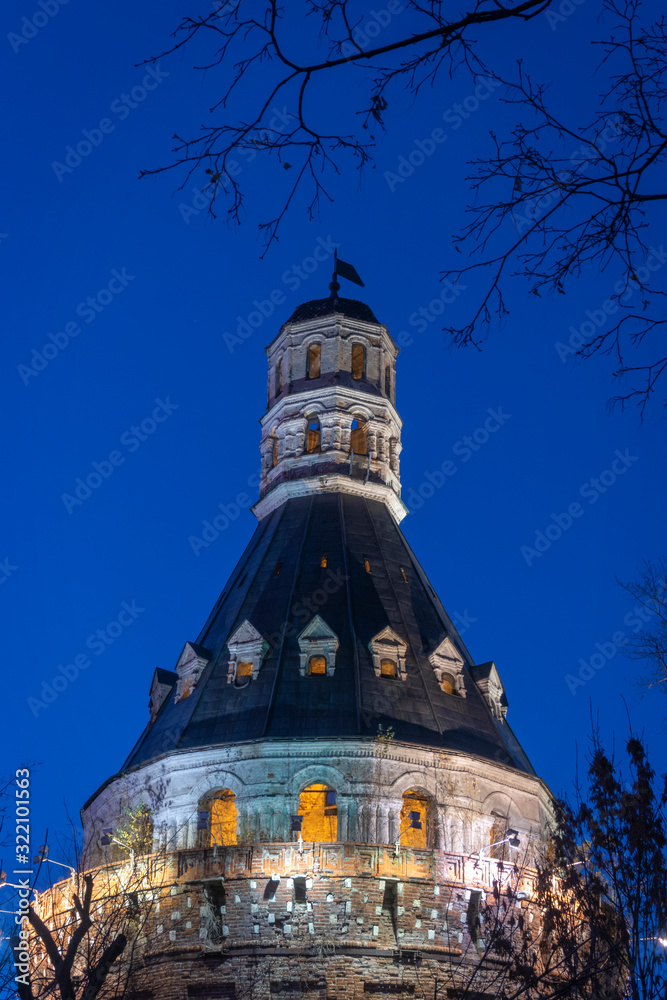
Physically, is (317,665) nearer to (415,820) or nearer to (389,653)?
(389,653)

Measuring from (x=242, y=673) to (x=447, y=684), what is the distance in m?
7.57

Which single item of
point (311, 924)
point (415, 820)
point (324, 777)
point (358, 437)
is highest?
point (358, 437)

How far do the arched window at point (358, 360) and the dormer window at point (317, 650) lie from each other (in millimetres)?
17392

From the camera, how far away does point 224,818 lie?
129ft

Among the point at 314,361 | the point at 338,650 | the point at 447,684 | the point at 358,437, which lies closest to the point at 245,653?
the point at 338,650

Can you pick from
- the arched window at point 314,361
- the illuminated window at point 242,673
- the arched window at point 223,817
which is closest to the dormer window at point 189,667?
the illuminated window at point 242,673

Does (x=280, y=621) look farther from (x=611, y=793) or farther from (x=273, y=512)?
(x=611, y=793)

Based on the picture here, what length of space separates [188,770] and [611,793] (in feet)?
69.8

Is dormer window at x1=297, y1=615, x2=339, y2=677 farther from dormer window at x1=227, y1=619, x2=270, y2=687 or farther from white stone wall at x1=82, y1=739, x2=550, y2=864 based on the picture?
white stone wall at x1=82, y1=739, x2=550, y2=864

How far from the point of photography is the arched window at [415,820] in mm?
37875

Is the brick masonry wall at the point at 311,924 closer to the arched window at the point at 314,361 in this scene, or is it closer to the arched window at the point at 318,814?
the arched window at the point at 318,814

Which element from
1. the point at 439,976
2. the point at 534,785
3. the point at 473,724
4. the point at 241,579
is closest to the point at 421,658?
the point at 473,724

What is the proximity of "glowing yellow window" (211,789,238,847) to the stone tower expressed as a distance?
10 centimetres

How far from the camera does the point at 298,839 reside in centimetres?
3662
